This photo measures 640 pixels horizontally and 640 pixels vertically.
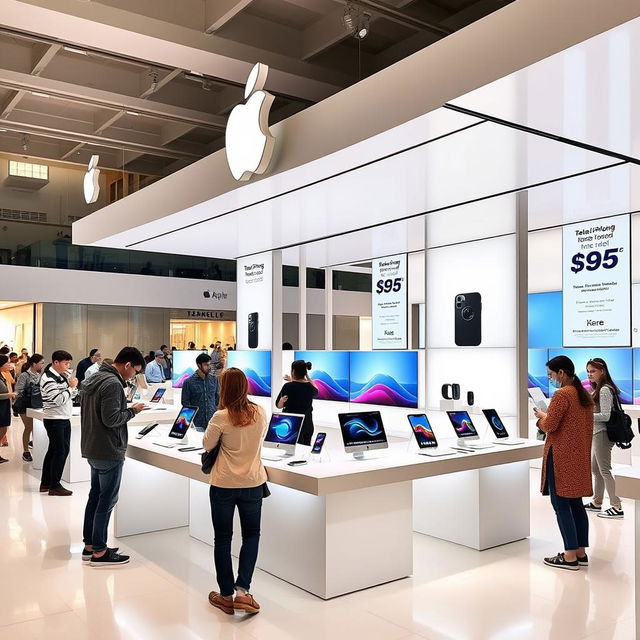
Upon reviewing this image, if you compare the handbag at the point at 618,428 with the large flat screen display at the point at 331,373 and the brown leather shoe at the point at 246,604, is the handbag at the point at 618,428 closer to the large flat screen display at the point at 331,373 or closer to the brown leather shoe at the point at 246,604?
the large flat screen display at the point at 331,373

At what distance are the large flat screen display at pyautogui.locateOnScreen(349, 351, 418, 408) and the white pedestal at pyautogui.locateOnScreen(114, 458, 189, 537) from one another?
2478mm

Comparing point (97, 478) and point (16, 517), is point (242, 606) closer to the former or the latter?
point (97, 478)

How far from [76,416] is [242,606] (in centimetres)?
482

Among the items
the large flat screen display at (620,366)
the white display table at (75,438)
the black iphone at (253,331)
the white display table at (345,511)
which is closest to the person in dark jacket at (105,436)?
the white display table at (345,511)

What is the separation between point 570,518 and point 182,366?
6.80m

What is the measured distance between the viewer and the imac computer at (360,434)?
15.4ft

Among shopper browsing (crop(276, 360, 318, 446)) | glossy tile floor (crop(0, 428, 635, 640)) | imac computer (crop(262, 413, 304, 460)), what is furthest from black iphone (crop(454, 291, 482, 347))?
imac computer (crop(262, 413, 304, 460))

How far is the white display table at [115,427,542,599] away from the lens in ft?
13.9

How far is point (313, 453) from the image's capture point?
472cm

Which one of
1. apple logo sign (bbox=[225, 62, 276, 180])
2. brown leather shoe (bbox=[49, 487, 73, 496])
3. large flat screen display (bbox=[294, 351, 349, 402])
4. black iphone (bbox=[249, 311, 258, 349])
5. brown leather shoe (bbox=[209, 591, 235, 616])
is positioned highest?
apple logo sign (bbox=[225, 62, 276, 180])

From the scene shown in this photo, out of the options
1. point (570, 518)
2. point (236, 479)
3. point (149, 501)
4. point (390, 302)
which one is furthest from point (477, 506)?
point (390, 302)

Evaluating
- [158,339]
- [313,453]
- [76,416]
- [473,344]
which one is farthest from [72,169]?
[313,453]

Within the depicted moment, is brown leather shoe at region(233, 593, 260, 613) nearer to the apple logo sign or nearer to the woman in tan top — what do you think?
the woman in tan top

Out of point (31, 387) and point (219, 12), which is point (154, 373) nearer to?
point (31, 387)
